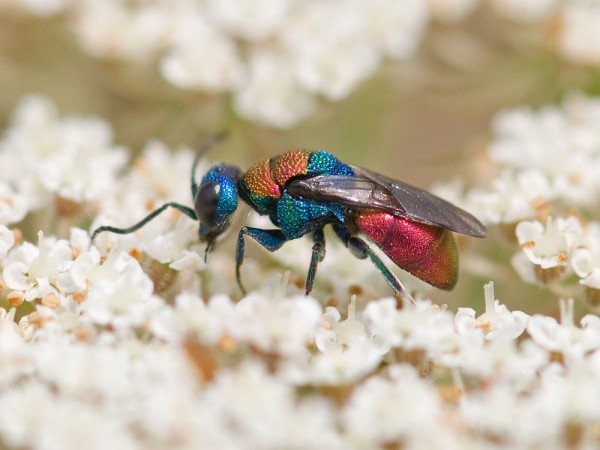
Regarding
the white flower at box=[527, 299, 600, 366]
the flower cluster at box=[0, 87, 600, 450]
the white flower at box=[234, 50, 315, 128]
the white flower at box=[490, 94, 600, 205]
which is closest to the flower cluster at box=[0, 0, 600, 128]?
the white flower at box=[234, 50, 315, 128]

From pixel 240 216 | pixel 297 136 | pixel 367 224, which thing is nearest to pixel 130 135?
pixel 297 136

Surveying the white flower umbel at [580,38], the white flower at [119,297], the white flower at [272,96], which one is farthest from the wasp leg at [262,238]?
the white flower umbel at [580,38]

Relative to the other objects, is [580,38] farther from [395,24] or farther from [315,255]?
[315,255]

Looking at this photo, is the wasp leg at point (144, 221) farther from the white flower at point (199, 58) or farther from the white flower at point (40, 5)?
the white flower at point (40, 5)

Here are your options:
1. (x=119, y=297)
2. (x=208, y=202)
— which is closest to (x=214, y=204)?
(x=208, y=202)

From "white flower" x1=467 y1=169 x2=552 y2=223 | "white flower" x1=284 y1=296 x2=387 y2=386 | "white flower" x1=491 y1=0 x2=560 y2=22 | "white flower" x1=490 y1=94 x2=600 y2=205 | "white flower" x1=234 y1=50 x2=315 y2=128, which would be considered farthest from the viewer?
"white flower" x1=491 y1=0 x2=560 y2=22

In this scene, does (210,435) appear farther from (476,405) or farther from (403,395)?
(476,405)

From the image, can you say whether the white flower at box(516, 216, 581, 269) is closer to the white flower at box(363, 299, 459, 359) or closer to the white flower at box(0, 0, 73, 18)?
the white flower at box(363, 299, 459, 359)
